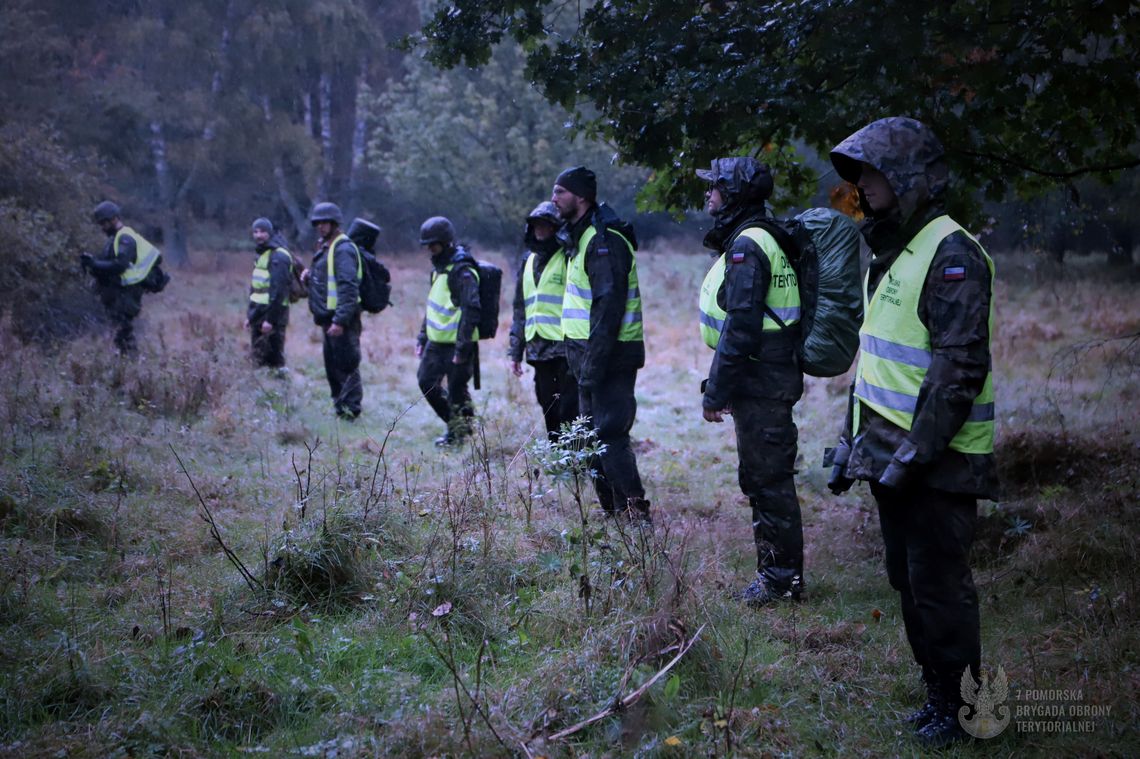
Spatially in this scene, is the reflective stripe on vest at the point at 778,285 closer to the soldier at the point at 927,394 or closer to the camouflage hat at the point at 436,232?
the soldier at the point at 927,394

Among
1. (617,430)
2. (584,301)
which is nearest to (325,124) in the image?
(584,301)

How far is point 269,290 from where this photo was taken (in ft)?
41.4

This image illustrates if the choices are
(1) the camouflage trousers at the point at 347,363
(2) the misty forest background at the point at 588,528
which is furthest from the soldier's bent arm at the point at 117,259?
(1) the camouflage trousers at the point at 347,363

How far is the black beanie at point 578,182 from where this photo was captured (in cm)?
632

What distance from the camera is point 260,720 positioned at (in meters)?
3.35

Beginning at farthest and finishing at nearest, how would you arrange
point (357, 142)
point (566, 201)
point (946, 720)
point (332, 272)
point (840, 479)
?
point (357, 142) < point (332, 272) < point (566, 201) < point (840, 479) < point (946, 720)

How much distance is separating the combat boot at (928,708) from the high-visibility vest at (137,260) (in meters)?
12.1

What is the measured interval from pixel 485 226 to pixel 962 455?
86.4ft

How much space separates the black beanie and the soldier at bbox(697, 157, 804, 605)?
1.32 m

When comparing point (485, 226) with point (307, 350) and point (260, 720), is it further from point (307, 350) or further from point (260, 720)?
point (260, 720)

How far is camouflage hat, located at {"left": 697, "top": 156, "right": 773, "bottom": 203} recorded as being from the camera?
5.07 m

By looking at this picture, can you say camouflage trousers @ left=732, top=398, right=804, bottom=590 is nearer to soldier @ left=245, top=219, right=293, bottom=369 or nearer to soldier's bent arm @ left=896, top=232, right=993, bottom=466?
soldier's bent arm @ left=896, top=232, right=993, bottom=466

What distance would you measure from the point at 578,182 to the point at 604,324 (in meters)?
1.06

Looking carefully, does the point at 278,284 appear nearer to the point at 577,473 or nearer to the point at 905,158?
the point at 577,473
